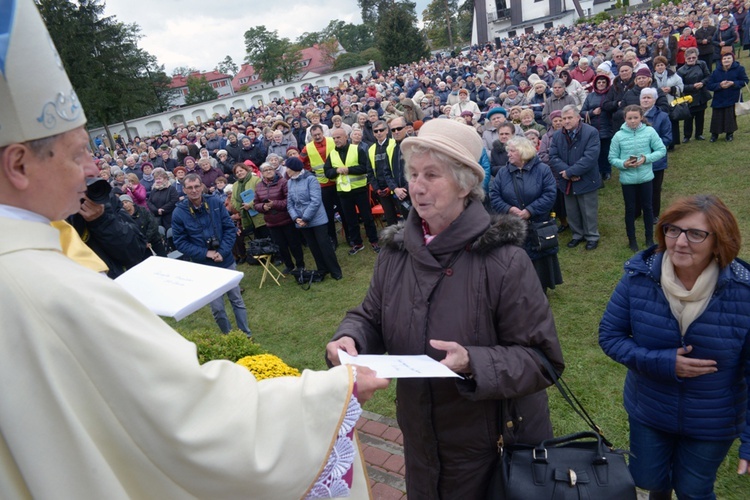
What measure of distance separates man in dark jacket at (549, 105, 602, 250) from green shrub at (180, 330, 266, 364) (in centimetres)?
532

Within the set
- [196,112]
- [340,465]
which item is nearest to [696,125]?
[340,465]

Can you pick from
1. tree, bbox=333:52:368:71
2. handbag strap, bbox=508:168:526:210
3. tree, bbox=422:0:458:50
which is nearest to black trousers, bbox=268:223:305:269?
handbag strap, bbox=508:168:526:210

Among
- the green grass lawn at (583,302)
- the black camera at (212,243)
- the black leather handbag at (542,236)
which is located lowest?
the green grass lawn at (583,302)

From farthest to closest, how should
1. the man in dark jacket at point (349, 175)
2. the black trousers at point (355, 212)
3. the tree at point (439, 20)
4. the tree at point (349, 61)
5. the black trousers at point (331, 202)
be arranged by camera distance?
the tree at point (439, 20) → the tree at point (349, 61) → the black trousers at point (331, 202) → the black trousers at point (355, 212) → the man in dark jacket at point (349, 175)

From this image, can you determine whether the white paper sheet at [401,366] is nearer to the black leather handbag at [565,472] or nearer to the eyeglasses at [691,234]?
the black leather handbag at [565,472]

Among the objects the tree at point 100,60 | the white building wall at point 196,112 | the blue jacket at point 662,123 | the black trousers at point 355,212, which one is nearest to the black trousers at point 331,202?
the black trousers at point 355,212

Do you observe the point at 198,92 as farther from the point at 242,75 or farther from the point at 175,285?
the point at 175,285

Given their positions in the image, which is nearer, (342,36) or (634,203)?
(634,203)

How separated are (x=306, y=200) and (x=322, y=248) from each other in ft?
2.77

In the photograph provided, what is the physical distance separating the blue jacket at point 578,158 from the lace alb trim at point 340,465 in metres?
6.15

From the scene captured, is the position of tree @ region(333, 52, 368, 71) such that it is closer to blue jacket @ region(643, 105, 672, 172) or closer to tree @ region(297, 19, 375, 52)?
tree @ region(297, 19, 375, 52)

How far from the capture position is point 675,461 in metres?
2.56

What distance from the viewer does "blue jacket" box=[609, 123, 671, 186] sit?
620cm

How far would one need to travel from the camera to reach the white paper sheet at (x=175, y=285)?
1926 mm
